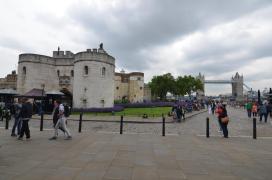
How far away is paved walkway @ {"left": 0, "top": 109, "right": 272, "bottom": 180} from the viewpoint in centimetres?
567

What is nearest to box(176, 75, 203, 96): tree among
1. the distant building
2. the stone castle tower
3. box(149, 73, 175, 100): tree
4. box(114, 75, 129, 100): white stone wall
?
box(149, 73, 175, 100): tree

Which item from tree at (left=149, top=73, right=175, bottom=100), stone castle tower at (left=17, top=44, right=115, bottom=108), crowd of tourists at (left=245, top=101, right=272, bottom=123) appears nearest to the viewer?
crowd of tourists at (left=245, top=101, right=272, bottom=123)

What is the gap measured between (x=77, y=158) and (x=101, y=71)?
31.0 m

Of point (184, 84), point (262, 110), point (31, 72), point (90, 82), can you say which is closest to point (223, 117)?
point (262, 110)

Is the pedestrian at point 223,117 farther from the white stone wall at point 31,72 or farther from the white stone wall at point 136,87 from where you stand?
the white stone wall at point 136,87

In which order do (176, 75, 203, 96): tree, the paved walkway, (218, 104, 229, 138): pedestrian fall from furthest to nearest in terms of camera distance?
(176, 75, 203, 96): tree < (218, 104, 229, 138): pedestrian < the paved walkway

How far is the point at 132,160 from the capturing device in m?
Result: 6.93

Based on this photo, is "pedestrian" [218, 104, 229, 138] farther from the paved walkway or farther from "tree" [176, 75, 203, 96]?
"tree" [176, 75, 203, 96]

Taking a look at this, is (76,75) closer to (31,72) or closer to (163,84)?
(31,72)

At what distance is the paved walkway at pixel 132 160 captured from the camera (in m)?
5.67

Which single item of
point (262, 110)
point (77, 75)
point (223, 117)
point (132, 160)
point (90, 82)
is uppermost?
point (77, 75)

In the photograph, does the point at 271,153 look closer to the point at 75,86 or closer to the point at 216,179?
the point at 216,179

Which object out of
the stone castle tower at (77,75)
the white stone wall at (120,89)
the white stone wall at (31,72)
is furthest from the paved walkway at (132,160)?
the white stone wall at (120,89)

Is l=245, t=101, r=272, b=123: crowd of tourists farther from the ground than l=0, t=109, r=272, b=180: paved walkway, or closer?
farther from the ground
